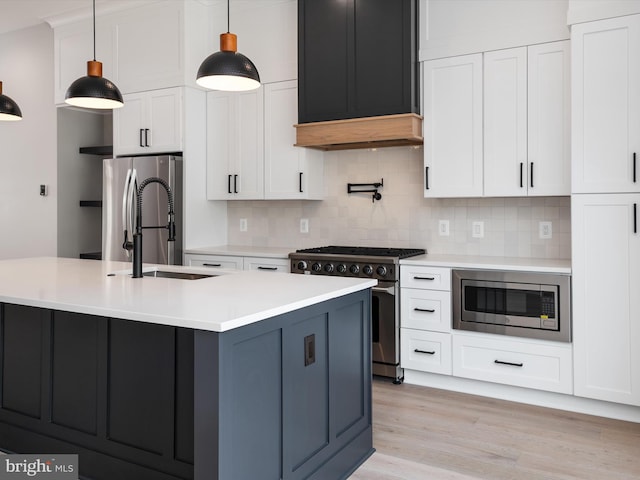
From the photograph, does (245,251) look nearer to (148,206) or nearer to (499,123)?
(148,206)

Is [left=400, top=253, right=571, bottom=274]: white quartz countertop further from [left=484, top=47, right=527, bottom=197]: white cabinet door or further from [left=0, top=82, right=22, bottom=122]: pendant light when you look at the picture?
[left=0, top=82, right=22, bottom=122]: pendant light

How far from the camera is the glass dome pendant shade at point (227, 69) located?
265cm

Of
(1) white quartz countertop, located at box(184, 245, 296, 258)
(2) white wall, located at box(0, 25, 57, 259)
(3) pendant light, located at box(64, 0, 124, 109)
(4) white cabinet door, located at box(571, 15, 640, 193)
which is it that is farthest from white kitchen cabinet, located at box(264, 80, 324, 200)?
(2) white wall, located at box(0, 25, 57, 259)

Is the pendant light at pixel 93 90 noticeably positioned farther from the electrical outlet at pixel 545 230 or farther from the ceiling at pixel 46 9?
the electrical outlet at pixel 545 230

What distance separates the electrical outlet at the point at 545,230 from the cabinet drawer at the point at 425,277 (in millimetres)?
789

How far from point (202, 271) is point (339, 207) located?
188cm

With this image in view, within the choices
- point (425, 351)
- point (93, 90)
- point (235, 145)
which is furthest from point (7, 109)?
point (425, 351)

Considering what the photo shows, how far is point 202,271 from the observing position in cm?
321

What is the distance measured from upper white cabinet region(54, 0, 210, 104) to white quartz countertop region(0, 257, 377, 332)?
2.32m

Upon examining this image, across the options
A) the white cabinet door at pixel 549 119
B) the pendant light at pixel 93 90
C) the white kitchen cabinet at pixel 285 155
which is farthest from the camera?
the white kitchen cabinet at pixel 285 155

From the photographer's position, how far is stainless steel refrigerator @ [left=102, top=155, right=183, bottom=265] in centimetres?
479

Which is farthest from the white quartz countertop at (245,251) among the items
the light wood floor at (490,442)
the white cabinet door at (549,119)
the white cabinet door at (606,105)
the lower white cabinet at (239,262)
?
the white cabinet door at (606,105)

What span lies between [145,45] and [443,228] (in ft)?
9.93

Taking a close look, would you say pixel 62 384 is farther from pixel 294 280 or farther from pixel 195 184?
pixel 195 184
